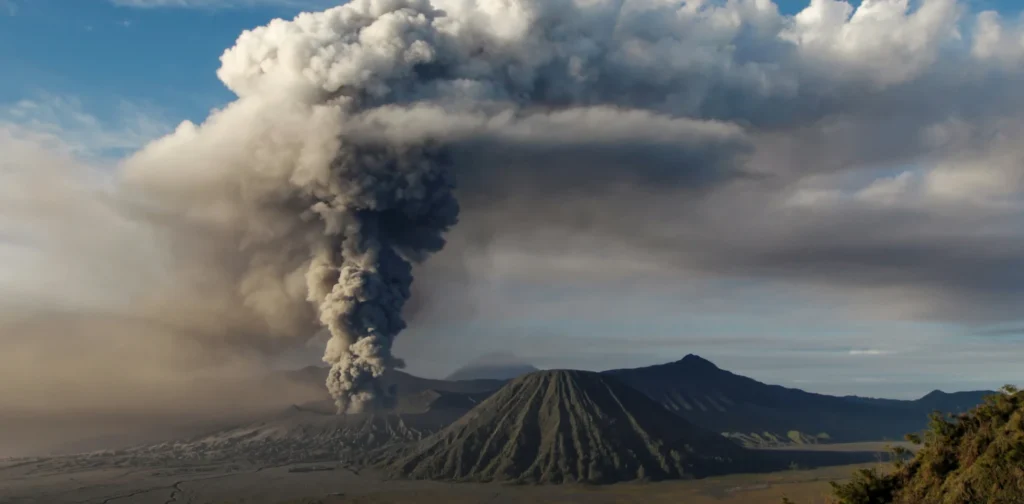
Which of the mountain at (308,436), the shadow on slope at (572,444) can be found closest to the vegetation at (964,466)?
the shadow on slope at (572,444)

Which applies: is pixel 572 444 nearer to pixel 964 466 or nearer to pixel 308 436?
pixel 308 436

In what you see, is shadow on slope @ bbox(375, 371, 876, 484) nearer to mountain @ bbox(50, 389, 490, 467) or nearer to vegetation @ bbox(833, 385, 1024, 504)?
mountain @ bbox(50, 389, 490, 467)

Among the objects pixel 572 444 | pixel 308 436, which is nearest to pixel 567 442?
pixel 572 444

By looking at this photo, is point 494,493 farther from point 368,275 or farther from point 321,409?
point 321,409

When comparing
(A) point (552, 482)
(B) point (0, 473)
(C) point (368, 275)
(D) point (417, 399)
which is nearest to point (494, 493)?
(A) point (552, 482)

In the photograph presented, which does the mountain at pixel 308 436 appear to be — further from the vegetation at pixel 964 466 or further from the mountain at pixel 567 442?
the vegetation at pixel 964 466

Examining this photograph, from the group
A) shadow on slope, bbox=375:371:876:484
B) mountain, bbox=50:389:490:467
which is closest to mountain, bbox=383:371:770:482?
shadow on slope, bbox=375:371:876:484
